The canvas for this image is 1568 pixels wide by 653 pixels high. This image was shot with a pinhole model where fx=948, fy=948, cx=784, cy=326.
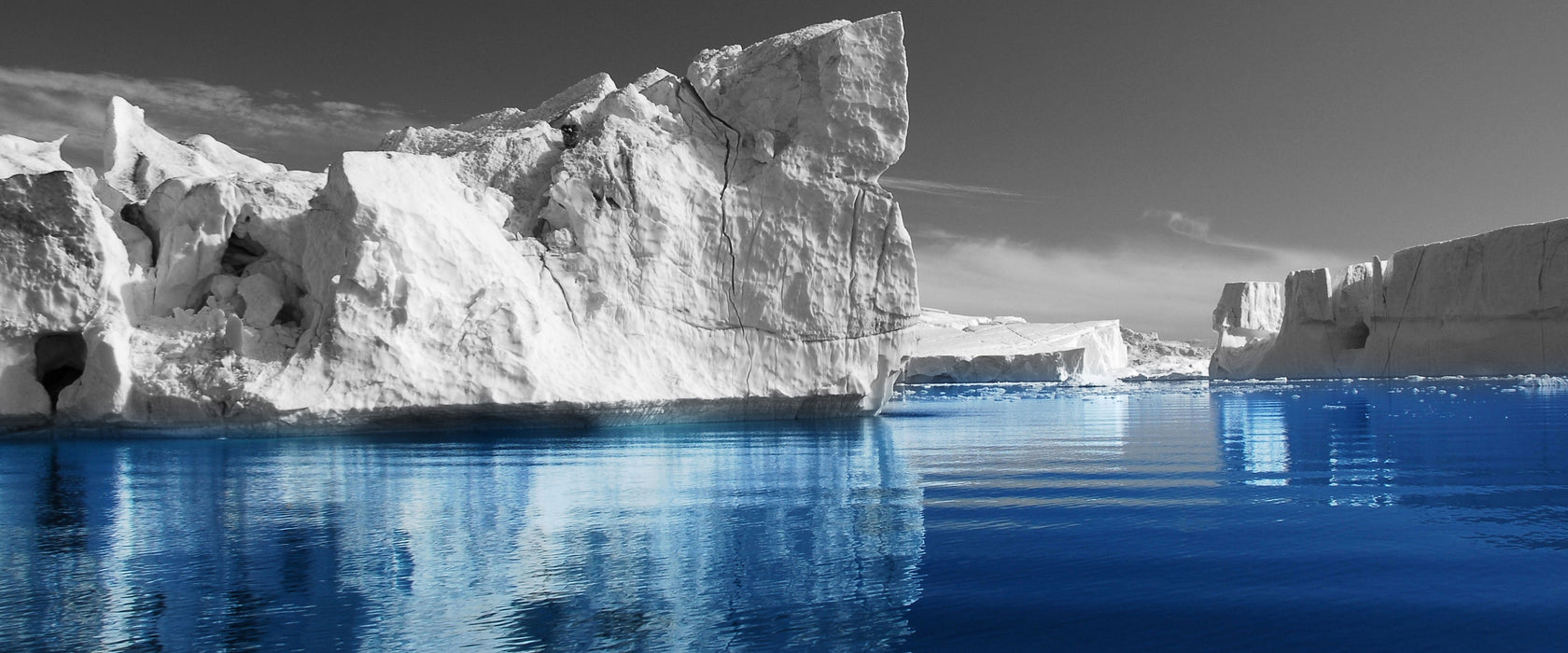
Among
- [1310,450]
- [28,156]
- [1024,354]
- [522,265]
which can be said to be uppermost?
[28,156]

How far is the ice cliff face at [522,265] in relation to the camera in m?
9.29

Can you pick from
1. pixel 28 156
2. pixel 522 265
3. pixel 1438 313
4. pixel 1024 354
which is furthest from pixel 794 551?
pixel 1024 354

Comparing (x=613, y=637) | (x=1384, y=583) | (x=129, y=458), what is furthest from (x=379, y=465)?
(x=1384, y=583)

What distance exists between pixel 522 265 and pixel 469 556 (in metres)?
7.26

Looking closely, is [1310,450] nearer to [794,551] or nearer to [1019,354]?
[794,551]

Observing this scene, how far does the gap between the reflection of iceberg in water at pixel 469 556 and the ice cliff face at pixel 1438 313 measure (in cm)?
2800

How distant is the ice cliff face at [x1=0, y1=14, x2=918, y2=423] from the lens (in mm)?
9289

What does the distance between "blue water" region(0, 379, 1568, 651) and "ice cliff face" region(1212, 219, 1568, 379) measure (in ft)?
79.3

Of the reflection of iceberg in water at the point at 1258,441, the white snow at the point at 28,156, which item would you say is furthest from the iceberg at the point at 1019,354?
the white snow at the point at 28,156

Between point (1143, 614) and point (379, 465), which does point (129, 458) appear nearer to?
point (379, 465)

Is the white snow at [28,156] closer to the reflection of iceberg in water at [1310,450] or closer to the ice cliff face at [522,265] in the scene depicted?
the ice cliff face at [522,265]

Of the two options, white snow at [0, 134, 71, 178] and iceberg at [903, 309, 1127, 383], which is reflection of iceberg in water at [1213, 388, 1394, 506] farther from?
iceberg at [903, 309, 1127, 383]

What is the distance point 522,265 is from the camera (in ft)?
34.5

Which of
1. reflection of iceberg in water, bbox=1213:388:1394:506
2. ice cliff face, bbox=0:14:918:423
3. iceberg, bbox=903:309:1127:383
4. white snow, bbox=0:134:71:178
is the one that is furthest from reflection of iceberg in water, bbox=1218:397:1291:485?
iceberg, bbox=903:309:1127:383
